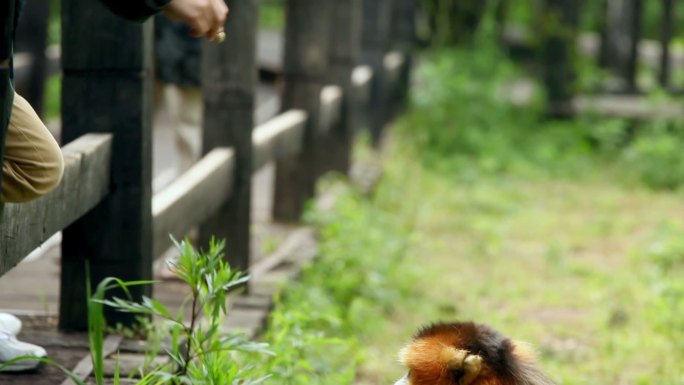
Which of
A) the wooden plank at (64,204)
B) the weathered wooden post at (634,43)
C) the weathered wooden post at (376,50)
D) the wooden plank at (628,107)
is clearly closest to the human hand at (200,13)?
the wooden plank at (64,204)

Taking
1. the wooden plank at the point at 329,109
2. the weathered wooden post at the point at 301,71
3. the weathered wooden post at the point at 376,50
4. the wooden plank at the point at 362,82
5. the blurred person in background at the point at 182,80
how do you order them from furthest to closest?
the weathered wooden post at the point at 376,50, the wooden plank at the point at 362,82, the wooden plank at the point at 329,109, the weathered wooden post at the point at 301,71, the blurred person in background at the point at 182,80

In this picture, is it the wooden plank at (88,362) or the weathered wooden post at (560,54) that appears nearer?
the wooden plank at (88,362)

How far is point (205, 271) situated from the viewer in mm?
3002

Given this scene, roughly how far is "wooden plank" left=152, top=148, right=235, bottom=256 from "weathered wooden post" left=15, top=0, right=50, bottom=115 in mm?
2411

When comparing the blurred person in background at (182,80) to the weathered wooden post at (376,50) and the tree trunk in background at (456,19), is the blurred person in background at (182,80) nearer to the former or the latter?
the weathered wooden post at (376,50)

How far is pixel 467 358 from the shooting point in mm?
2771

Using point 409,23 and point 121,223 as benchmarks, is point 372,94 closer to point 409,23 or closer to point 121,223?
point 409,23

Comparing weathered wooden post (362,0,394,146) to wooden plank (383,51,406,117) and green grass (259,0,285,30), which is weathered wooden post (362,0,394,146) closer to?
wooden plank (383,51,406,117)

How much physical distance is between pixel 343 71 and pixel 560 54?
448 centimetres

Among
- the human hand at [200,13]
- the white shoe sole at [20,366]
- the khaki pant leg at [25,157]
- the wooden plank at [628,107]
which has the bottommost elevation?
the wooden plank at [628,107]

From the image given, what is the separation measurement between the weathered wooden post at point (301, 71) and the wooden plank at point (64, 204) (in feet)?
11.8

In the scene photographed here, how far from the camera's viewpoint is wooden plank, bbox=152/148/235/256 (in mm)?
4234

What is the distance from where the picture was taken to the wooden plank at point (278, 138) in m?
5.89

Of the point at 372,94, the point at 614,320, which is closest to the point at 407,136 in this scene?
the point at 372,94
